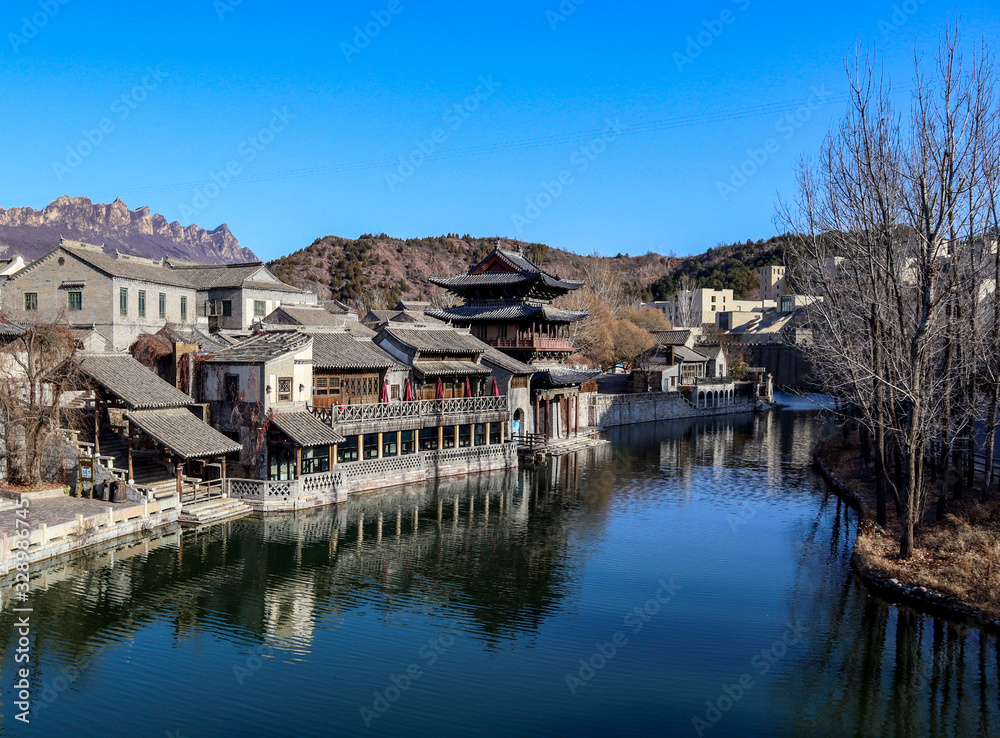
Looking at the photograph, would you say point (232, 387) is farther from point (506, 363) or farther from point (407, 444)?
point (506, 363)

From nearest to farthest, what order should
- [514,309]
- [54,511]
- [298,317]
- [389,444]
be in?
[54,511], [389,444], [298,317], [514,309]

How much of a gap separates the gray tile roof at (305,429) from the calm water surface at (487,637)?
11.0ft

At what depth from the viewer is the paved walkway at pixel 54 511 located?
26.0m

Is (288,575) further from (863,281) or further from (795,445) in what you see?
(795,445)

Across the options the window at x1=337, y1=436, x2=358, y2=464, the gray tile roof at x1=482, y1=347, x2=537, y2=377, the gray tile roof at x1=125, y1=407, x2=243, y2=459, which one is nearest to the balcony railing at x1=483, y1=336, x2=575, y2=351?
the gray tile roof at x1=482, y1=347, x2=537, y2=377

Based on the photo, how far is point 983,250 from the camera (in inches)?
1050

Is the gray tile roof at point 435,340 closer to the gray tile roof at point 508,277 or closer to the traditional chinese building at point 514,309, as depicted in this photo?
the traditional chinese building at point 514,309

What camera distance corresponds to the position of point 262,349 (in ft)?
120

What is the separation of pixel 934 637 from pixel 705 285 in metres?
165

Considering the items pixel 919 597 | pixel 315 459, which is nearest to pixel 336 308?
pixel 315 459

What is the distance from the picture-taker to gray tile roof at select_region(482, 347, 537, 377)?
51219mm

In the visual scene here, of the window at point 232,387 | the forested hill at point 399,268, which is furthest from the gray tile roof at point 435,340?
the forested hill at point 399,268

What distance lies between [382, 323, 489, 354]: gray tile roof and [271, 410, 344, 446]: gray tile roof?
10.8 m

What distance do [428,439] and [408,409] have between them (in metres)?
4.29
